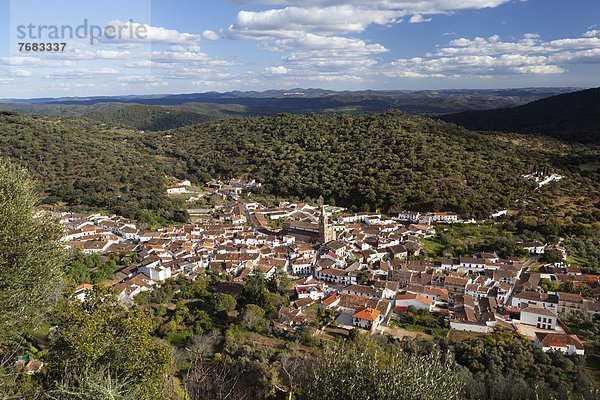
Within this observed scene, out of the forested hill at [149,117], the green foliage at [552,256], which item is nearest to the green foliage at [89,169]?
the green foliage at [552,256]

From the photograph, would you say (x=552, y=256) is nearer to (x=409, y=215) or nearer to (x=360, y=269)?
(x=360, y=269)

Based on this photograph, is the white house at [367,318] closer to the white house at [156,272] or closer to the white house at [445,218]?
the white house at [156,272]

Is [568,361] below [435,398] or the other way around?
below

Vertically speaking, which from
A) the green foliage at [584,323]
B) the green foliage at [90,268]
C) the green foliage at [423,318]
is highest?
the green foliage at [90,268]

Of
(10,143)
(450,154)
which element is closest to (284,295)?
(450,154)

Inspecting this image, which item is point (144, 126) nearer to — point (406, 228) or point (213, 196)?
point (213, 196)

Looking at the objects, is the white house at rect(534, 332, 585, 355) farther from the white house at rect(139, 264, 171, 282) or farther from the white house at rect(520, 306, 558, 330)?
the white house at rect(139, 264, 171, 282)
